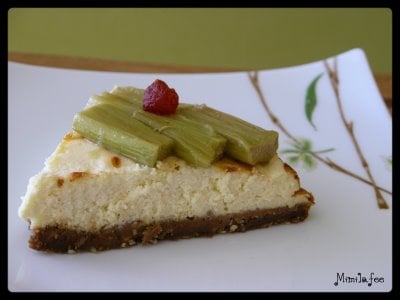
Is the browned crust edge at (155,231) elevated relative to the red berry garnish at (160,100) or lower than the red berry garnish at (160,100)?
lower

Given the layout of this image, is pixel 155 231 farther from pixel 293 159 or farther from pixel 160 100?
pixel 293 159

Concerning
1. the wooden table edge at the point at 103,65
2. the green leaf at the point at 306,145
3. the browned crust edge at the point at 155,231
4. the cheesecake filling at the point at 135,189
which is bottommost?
the browned crust edge at the point at 155,231

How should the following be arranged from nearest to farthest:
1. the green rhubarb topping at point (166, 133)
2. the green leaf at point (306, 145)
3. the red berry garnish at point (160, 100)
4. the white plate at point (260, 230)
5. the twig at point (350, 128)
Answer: the white plate at point (260, 230) → the green rhubarb topping at point (166, 133) → the red berry garnish at point (160, 100) → the twig at point (350, 128) → the green leaf at point (306, 145)

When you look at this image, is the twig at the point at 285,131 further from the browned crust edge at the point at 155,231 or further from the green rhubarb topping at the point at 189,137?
the green rhubarb topping at the point at 189,137

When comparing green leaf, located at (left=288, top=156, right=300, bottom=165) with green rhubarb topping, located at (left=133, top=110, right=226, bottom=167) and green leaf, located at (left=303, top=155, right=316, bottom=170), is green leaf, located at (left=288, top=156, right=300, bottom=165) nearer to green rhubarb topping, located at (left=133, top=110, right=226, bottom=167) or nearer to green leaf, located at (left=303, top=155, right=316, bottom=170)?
green leaf, located at (left=303, top=155, right=316, bottom=170)

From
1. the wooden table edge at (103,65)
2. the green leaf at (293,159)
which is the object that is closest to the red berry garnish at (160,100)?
the green leaf at (293,159)

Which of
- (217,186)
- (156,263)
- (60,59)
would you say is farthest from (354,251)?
(60,59)

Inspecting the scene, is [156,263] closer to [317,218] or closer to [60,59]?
A: [317,218]

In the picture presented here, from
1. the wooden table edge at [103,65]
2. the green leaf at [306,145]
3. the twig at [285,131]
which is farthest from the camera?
the wooden table edge at [103,65]

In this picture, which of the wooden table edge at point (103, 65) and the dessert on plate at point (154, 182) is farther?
the wooden table edge at point (103, 65)
